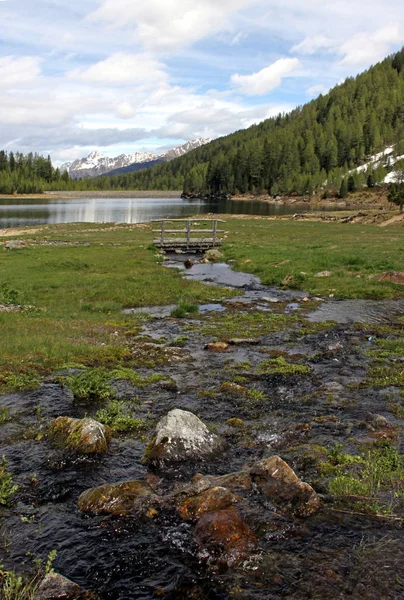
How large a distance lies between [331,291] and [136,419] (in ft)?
61.0

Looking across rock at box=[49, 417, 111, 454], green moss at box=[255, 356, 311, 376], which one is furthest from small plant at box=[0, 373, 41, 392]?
green moss at box=[255, 356, 311, 376]

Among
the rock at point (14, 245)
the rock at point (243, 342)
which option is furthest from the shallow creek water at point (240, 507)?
the rock at point (14, 245)

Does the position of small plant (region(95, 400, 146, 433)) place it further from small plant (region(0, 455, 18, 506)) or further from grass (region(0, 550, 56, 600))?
grass (region(0, 550, 56, 600))

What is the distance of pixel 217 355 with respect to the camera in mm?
16250

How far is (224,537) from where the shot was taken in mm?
6840

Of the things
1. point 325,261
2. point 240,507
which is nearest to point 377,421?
point 240,507

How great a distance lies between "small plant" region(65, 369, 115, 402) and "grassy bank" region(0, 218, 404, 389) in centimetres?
166

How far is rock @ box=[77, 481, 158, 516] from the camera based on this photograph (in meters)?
7.65

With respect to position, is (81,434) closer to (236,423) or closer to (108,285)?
(236,423)

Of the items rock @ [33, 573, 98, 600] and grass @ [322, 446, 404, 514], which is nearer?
rock @ [33, 573, 98, 600]

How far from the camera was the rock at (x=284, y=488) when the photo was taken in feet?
25.0

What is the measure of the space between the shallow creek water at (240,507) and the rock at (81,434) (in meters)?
0.22

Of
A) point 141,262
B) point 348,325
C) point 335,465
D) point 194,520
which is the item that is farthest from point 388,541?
point 141,262

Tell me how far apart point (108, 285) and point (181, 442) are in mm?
19453
